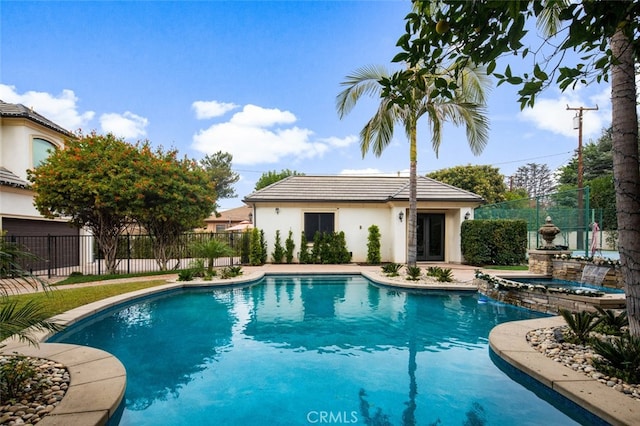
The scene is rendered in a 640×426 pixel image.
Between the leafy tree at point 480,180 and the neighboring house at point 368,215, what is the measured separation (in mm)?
20240

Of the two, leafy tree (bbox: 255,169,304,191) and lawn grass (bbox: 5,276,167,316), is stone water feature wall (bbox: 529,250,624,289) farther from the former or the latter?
leafy tree (bbox: 255,169,304,191)

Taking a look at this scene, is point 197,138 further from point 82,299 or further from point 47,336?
point 47,336

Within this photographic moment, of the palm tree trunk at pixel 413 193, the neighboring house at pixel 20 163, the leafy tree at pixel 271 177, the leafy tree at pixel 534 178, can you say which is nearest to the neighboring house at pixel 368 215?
the palm tree trunk at pixel 413 193

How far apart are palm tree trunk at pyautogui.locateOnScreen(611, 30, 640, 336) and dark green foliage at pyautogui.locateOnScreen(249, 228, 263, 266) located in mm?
14226

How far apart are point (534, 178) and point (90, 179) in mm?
84384

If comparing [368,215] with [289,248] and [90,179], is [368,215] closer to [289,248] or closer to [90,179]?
[289,248]

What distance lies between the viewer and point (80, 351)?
4742mm

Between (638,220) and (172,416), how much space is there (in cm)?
682

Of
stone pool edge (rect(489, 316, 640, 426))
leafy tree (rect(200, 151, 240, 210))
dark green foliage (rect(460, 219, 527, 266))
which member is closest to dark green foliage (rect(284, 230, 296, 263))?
dark green foliage (rect(460, 219, 527, 266))

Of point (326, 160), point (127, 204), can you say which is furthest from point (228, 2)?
point (326, 160)

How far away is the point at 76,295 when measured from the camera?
8930mm

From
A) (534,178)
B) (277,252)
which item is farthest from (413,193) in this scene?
(534,178)

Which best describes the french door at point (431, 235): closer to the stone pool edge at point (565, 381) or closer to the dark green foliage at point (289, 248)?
the dark green foliage at point (289, 248)

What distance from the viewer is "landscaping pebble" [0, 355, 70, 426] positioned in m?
3.04
